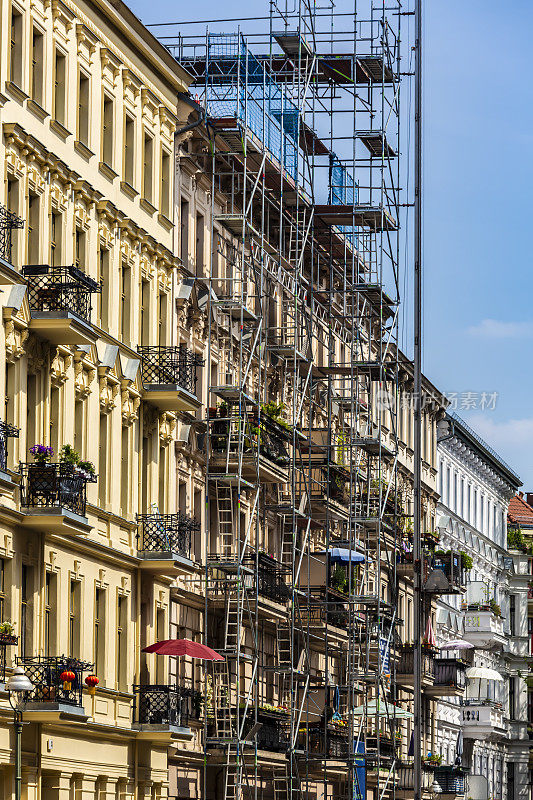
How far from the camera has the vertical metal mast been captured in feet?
116

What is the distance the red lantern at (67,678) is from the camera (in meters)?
31.0

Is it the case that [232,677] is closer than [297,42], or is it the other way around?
[232,677]

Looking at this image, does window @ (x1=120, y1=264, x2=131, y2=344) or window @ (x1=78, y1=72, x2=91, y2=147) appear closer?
window @ (x1=78, y1=72, x2=91, y2=147)

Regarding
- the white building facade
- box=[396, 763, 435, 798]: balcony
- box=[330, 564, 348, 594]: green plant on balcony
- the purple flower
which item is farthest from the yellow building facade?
the white building facade

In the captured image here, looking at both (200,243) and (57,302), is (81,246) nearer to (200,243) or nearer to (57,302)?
(57,302)

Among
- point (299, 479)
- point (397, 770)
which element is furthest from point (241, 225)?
point (397, 770)

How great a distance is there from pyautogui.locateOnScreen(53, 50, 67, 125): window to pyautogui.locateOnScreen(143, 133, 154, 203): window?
5.89 meters

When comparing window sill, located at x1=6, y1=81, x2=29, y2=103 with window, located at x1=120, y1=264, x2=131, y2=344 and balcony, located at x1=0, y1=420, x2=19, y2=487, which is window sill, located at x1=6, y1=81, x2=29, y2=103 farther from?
window, located at x1=120, y1=264, x2=131, y2=344

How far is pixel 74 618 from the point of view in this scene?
34344 millimetres

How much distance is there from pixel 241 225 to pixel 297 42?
22.5ft

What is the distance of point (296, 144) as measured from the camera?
47.6m

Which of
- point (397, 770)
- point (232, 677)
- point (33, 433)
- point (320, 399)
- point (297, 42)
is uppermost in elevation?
point (297, 42)

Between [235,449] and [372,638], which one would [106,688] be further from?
[372,638]

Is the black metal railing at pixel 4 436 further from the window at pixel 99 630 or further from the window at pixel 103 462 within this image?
the window at pixel 99 630
